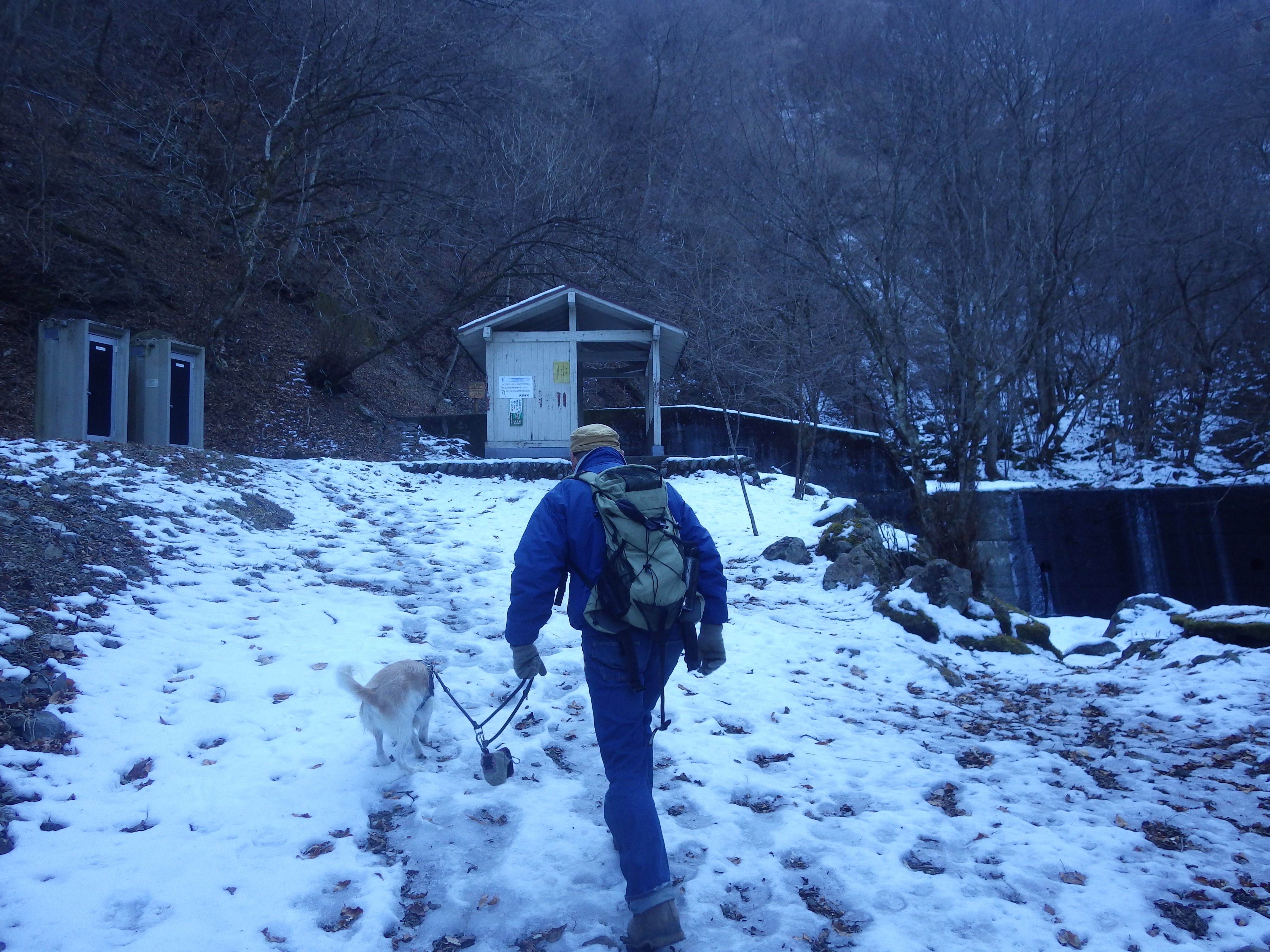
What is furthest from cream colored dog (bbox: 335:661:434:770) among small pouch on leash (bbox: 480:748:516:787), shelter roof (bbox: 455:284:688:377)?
shelter roof (bbox: 455:284:688:377)

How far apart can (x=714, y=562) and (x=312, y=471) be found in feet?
30.3

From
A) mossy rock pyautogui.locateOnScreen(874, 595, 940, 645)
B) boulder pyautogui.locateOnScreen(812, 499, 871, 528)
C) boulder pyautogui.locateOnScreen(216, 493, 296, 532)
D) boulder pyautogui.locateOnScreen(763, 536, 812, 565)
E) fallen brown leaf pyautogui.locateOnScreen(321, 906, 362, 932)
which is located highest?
boulder pyautogui.locateOnScreen(216, 493, 296, 532)

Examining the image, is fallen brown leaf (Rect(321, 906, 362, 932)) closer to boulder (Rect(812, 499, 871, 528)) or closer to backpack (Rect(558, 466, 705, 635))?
backpack (Rect(558, 466, 705, 635))

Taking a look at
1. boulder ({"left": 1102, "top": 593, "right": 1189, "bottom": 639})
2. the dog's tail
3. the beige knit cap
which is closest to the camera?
the beige knit cap

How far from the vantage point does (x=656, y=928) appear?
2.72 meters

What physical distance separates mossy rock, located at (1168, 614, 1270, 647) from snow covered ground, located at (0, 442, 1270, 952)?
30cm

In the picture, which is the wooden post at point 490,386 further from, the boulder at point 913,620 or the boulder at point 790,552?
the boulder at point 913,620

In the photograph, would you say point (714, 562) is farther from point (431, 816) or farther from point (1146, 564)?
point (1146, 564)

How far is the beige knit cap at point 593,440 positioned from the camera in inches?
136

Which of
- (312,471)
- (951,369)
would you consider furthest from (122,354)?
(951,369)

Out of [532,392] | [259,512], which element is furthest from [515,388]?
[259,512]

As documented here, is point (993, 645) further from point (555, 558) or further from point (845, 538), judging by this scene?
point (555, 558)

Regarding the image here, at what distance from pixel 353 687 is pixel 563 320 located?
39.7 ft

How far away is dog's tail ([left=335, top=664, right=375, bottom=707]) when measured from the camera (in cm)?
390
